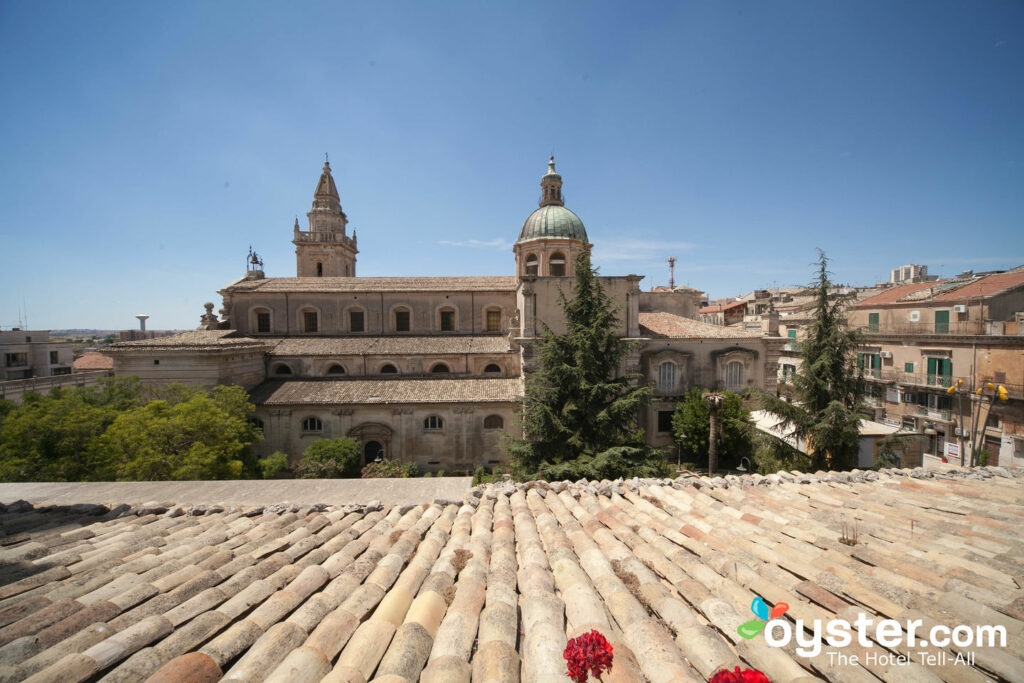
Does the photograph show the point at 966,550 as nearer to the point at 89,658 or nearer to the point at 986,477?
the point at 986,477

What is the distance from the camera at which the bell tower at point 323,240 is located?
37.2m

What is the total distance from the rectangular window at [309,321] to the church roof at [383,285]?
1.48m

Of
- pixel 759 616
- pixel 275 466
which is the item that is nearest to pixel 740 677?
pixel 759 616

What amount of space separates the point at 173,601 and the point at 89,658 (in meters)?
0.90

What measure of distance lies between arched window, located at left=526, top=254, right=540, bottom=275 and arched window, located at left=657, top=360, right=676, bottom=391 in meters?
9.19

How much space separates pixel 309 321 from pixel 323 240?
541 inches

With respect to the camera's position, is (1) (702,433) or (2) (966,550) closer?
(2) (966,550)

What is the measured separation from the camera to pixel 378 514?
22.0 feet

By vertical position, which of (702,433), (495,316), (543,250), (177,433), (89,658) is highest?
(543,250)

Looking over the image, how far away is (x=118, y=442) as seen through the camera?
50.8ft

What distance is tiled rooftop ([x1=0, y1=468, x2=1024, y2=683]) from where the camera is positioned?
2795mm

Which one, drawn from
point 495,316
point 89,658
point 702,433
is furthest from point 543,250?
point 89,658

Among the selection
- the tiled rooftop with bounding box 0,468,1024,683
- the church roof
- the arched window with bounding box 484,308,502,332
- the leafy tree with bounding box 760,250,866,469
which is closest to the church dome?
the church roof

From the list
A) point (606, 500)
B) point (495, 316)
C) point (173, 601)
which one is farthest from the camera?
point (495, 316)
